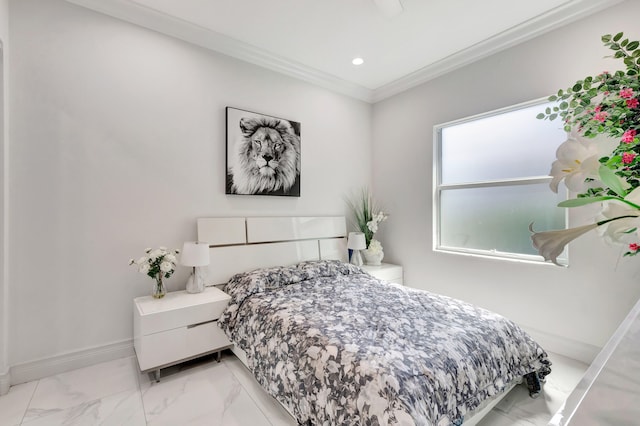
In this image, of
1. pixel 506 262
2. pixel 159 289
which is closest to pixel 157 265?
pixel 159 289

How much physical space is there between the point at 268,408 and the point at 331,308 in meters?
0.73

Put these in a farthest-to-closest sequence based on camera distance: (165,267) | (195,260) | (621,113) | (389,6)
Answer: (195,260) < (165,267) < (389,6) < (621,113)

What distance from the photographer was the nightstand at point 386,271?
3478mm

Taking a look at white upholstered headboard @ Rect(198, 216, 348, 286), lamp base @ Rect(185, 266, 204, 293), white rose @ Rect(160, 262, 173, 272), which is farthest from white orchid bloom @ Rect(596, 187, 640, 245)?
white upholstered headboard @ Rect(198, 216, 348, 286)

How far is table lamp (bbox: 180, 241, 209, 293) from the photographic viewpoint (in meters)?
2.44

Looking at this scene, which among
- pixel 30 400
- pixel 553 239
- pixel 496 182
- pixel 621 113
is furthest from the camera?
pixel 496 182

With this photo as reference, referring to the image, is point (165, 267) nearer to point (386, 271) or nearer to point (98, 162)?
point (98, 162)

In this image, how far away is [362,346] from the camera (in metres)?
1.54

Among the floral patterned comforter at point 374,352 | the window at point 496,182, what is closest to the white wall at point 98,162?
the floral patterned comforter at point 374,352

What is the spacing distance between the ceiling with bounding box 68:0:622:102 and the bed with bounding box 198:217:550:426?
1.80 metres

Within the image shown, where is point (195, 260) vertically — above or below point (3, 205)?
below

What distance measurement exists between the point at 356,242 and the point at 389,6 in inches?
93.5

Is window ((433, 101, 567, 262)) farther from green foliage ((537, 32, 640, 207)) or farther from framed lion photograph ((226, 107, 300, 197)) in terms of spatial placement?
green foliage ((537, 32, 640, 207))

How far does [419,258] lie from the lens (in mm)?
3574
